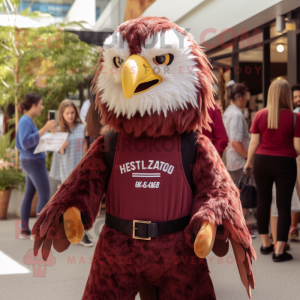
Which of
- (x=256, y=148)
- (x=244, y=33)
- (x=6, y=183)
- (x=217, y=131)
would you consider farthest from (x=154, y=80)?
(x=244, y=33)

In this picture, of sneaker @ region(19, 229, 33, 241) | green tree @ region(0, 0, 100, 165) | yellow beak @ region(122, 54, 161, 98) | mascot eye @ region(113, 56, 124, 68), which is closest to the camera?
yellow beak @ region(122, 54, 161, 98)

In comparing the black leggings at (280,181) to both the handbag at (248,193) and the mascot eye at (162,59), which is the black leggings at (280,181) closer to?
the handbag at (248,193)

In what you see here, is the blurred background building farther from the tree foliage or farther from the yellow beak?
the yellow beak

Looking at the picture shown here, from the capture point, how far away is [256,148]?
11.0ft

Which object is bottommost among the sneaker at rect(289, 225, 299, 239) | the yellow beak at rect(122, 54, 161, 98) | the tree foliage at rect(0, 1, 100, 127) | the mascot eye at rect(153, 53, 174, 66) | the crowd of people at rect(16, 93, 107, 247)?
the sneaker at rect(289, 225, 299, 239)

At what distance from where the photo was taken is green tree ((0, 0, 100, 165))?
5531mm

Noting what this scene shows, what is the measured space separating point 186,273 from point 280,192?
6.56ft

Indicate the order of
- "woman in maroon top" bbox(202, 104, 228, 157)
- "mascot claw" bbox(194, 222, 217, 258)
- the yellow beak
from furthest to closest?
"woman in maroon top" bbox(202, 104, 228, 157) < the yellow beak < "mascot claw" bbox(194, 222, 217, 258)


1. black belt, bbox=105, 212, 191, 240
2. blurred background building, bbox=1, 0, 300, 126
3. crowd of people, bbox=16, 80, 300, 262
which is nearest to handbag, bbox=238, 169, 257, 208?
crowd of people, bbox=16, 80, 300, 262

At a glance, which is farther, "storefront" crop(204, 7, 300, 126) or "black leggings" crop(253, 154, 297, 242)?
"storefront" crop(204, 7, 300, 126)

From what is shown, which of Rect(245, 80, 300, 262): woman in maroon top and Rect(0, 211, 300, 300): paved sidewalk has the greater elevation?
Rect(245, 80, 300, 262): woman in maroon top

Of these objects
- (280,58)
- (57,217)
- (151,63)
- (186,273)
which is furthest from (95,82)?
(280,58)

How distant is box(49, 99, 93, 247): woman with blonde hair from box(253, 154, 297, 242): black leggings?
1.74 metres

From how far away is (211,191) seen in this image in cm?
139
